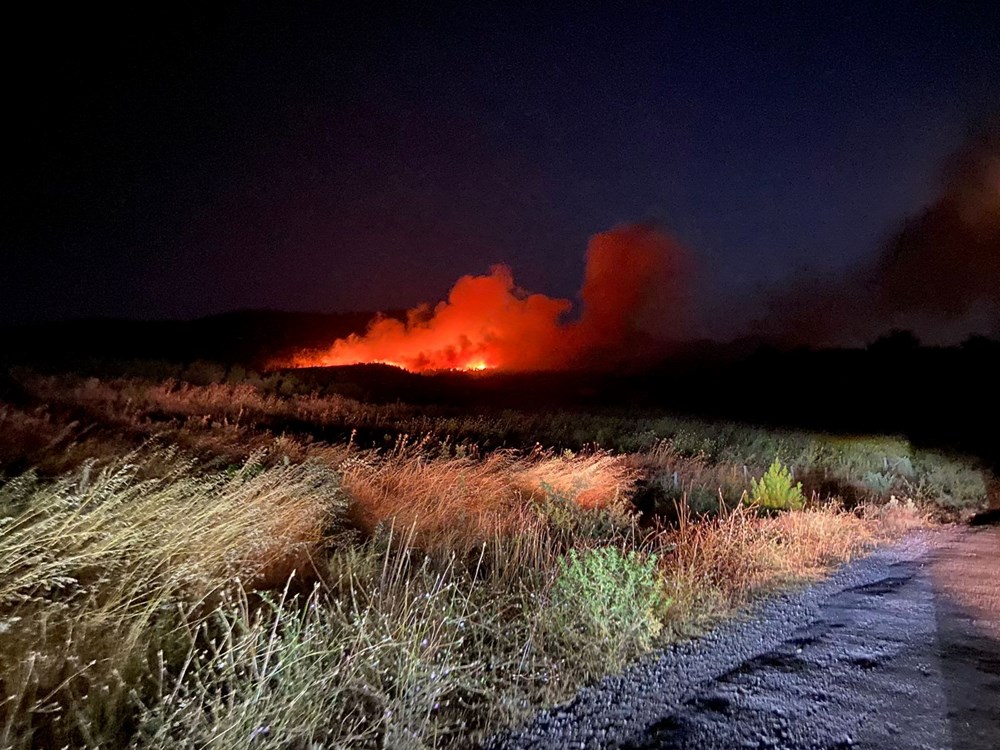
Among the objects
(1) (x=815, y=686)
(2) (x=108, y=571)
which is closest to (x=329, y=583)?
(2) (x=108, y=571)

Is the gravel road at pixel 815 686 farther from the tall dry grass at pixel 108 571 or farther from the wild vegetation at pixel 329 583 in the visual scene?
the tall dry grass at pixel 108 571

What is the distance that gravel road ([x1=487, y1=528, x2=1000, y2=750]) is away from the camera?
377 centimetres

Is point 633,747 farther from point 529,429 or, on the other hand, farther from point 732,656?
point 529,429

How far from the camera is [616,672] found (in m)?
4.57

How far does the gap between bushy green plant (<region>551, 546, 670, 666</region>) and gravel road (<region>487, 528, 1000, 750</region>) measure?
203mm

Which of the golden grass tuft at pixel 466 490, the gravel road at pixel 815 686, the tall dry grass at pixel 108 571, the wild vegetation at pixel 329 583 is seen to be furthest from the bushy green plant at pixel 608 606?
the tall dry grass at pixel 108 571

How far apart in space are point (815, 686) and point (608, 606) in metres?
1.39

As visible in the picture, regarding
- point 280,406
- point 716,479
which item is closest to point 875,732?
point 716,479

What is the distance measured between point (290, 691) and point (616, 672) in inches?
85.0

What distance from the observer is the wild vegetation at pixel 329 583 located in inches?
129

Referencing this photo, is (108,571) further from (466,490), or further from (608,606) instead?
(466,490)

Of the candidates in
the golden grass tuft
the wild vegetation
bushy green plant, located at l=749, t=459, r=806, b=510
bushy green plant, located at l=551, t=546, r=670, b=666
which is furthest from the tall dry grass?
bushy green plant, located at l=749, t=459, r=806, b=510

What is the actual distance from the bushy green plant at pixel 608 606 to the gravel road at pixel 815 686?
203mm

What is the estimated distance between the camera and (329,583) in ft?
16.6
